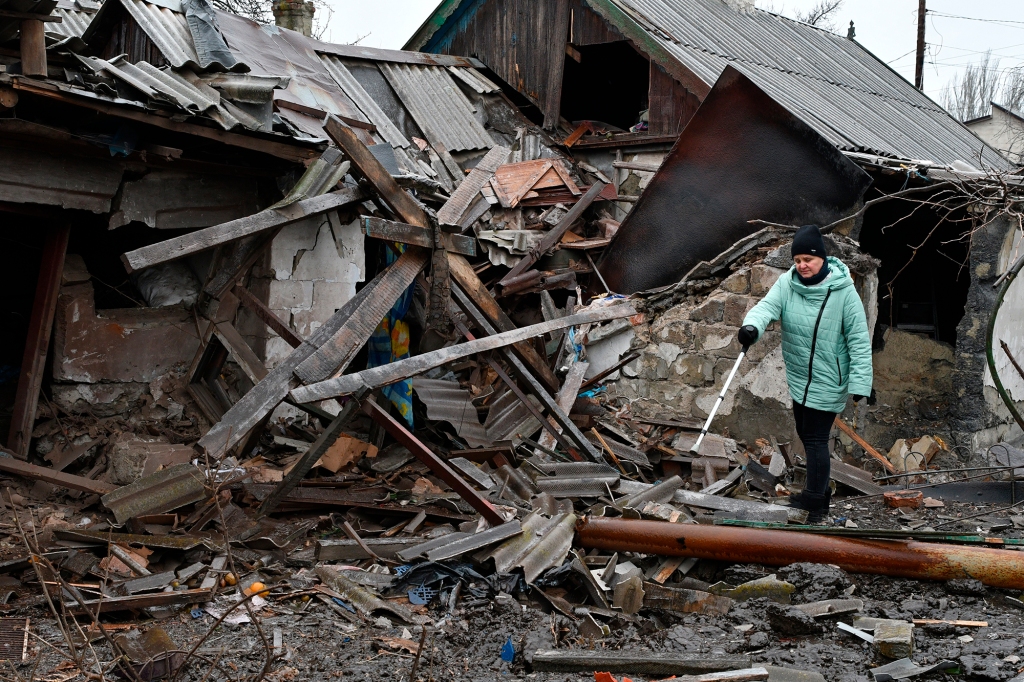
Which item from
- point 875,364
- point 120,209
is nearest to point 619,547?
point 120,209

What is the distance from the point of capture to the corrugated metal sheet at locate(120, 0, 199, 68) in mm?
7055

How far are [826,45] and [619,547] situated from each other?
13796 millimetres

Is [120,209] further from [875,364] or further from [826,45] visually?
[826,45]

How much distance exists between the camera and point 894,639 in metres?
3.72

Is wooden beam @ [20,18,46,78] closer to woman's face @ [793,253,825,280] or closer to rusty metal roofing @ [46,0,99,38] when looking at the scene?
rusty metal roofing @ [46,0,99,38]

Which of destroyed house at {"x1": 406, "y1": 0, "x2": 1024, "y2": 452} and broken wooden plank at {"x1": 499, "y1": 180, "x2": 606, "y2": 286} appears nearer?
destroyed house at {"x1": 406, "y1": 0, "x2": 1024, "y2": 452}

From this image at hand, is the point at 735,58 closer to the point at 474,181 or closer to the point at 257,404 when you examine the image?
the point at 474,181

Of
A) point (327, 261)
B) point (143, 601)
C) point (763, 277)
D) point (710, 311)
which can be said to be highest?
point (763, 277)

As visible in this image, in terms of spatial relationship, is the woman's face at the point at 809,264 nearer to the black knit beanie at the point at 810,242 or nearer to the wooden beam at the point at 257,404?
the black knit beanie at the point at 810,242

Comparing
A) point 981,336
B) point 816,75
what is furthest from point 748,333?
point 816,75

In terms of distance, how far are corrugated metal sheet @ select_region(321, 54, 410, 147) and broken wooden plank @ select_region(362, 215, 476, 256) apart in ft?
12.0

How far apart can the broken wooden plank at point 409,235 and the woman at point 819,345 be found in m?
1.91

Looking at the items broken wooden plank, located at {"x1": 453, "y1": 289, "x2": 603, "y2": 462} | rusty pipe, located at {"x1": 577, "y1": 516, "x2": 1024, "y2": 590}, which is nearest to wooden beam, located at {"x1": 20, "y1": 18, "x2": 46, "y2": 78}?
broken wooden plank, located at {"x1": 453, "y1": 289, "x2": 603, "y2": 462}

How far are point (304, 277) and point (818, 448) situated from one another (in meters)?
4.07
